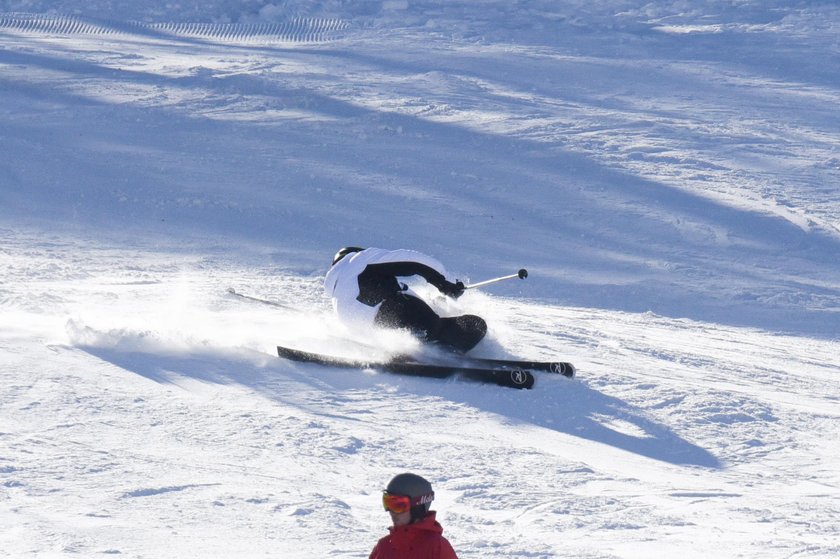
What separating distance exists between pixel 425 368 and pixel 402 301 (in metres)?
0.52

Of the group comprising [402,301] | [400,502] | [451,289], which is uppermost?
[400,502]

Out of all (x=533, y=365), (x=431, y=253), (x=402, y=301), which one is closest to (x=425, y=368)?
(x=402, y=301)

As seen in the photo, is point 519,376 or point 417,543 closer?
point 417,543

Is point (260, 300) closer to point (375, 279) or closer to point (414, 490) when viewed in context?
point (375, 279)

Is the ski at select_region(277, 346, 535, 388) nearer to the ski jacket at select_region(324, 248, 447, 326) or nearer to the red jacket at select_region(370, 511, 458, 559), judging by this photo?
the ski jacket at select_region(324, 248, 447, 326)

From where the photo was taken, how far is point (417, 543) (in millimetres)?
2932

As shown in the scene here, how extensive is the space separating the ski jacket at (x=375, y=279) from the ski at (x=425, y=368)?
33 centimetres

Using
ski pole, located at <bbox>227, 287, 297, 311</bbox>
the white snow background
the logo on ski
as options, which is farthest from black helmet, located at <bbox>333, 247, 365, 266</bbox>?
the logo on ski

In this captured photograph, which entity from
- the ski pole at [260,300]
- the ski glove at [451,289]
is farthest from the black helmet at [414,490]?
the ski pole at [260,300]

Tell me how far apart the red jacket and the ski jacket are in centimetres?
459

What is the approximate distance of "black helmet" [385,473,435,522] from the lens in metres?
2.86

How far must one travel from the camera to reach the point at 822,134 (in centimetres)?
1681

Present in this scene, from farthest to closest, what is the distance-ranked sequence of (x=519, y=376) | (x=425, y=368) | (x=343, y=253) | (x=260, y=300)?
1. (x=260, y=300)
2. (x=343, y=253)
3. (x=425, y=368)
4. (x=519, y=376)

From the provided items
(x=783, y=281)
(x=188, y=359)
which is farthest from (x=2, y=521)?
(x=783, y=281)
